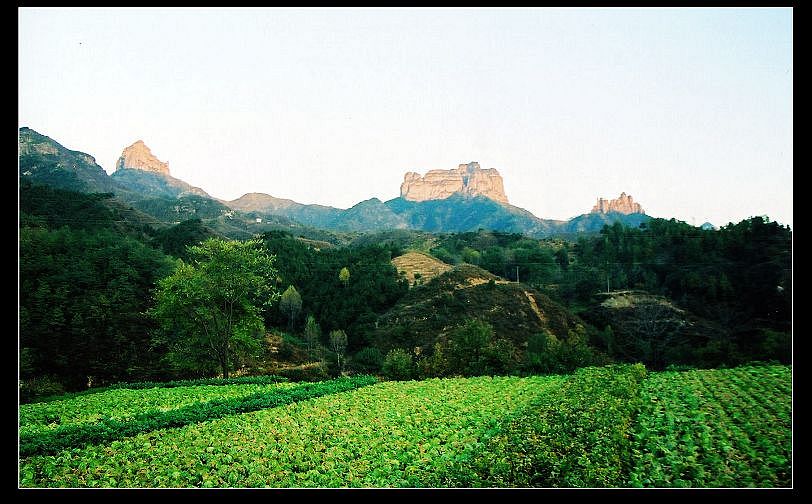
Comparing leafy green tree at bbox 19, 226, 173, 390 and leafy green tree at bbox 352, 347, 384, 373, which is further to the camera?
leafy green tree at bbox 352, 347, 384, 373

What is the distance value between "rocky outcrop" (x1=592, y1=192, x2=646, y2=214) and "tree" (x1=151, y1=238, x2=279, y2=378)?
380 ft

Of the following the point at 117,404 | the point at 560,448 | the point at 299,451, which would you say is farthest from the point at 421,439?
the point at 117,404

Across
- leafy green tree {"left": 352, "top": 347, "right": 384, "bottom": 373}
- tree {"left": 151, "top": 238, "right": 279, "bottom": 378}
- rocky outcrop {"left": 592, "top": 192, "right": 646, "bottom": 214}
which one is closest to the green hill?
leafy green tree {"left": 352, "top": 347, "right": 384, "bottom": 373}

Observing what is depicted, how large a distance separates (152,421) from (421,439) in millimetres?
4556

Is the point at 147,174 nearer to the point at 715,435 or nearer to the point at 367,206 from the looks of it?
the point at 367,206

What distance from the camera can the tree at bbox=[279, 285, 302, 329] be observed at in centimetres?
4862

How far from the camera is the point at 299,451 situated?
281 inches

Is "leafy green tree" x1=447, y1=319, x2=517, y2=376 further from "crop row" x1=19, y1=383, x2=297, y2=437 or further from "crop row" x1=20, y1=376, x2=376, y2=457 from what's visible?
"crop row" x1=19, y1=383, x2=297, y2=437

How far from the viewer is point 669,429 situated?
319 inches

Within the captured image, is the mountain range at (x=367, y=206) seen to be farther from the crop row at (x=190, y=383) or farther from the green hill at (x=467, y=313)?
the crop row at (x=190, y=383)

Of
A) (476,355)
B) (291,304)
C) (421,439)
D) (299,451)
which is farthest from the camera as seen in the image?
(291,304)
